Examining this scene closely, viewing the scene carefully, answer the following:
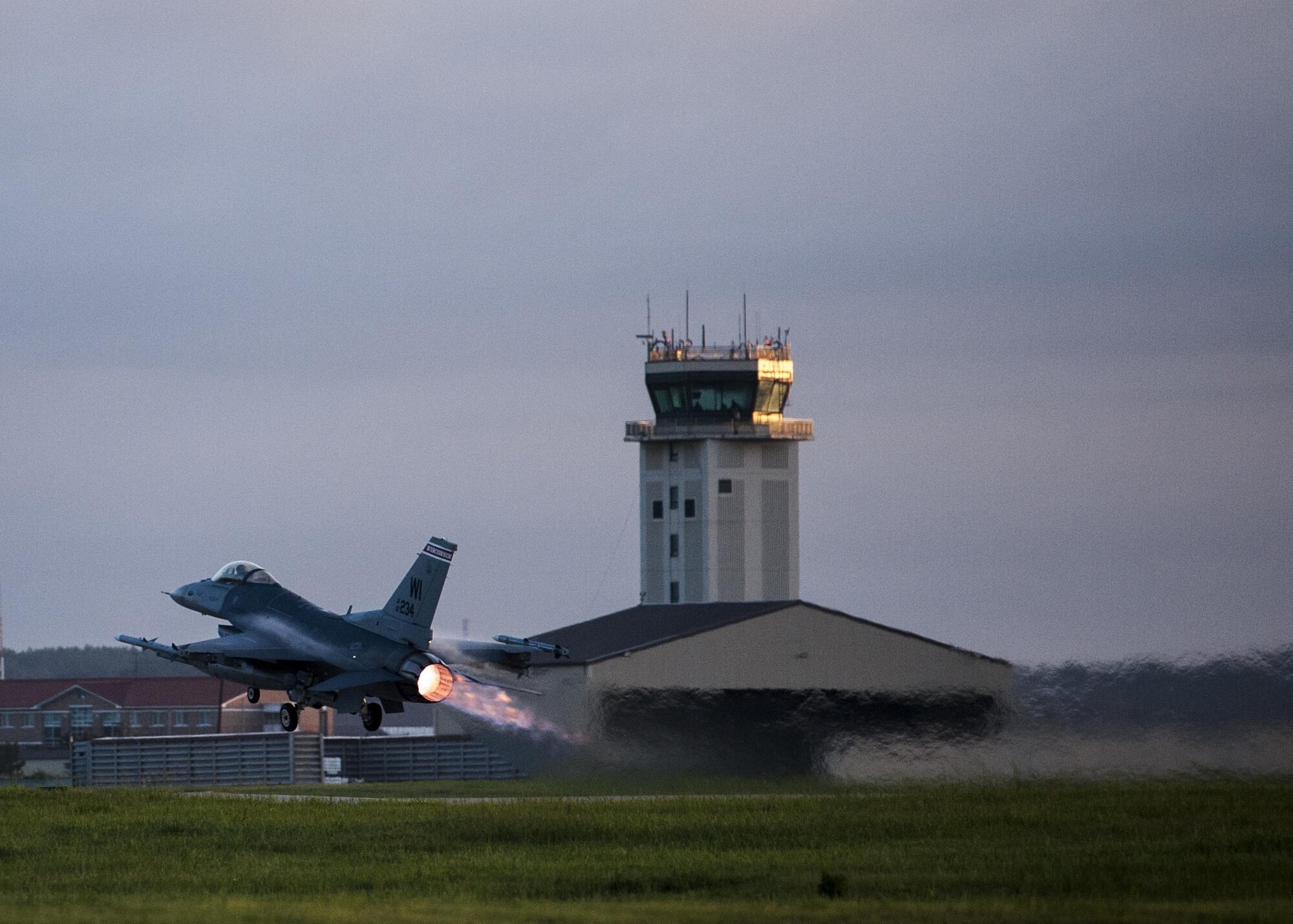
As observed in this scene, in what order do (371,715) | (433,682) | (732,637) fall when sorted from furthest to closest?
(732,637) < (371,715) < (433,682)

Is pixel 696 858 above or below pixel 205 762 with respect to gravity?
below

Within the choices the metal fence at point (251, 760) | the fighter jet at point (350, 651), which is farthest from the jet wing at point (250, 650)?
the metal fence at point (251, 760)

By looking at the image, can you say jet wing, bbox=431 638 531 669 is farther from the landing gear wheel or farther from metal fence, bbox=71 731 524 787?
metal fence, bbox=71 731 524 787

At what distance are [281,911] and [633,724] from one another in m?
33.8

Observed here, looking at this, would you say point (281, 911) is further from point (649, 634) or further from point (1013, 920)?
point (649, 634)

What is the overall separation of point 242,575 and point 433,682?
8.31 meters

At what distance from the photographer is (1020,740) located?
55.9 m

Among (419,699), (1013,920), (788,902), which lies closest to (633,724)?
(419,699)

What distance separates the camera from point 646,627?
345 ft

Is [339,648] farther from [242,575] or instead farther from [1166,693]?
[1166,693]

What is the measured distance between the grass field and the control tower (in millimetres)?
70669

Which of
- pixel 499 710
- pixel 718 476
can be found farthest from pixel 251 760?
pixel 718 476

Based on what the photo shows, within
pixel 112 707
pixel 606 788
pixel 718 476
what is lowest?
pixel 606 788

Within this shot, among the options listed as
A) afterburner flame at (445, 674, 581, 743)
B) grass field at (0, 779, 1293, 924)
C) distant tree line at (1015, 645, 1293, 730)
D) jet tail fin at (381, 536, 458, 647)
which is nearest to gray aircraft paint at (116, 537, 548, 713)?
jet tail fin at (381, 536, 458, 647)
